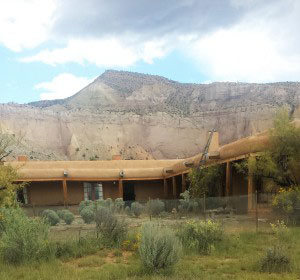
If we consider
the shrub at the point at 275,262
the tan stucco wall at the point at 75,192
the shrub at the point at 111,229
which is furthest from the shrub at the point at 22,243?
the tan stucco wall at the point at 75,192

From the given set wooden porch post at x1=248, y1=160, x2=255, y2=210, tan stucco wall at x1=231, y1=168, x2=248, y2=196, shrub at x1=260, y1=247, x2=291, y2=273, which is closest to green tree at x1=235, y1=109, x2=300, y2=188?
wooden porch post at x1=248, y1=160, x2=255, y2=210

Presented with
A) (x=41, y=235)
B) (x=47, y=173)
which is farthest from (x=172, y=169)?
(x=41, y=235)

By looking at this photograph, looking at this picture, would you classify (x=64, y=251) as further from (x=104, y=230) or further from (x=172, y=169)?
(x=172, y=169)

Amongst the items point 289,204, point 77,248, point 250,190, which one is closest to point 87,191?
point 250,190

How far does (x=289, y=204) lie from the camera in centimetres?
1591

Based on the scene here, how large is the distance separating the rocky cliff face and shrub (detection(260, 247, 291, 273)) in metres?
55.1

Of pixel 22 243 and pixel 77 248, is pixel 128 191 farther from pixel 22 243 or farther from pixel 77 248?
pixel 22 243

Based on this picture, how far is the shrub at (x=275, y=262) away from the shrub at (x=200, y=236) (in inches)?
91.6

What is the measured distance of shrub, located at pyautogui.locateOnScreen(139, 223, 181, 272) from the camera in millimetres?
8898

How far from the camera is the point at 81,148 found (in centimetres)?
7000

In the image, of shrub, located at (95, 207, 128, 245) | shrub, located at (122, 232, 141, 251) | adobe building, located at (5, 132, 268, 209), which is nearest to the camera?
shrub, located at (122, 232, 141, 251)

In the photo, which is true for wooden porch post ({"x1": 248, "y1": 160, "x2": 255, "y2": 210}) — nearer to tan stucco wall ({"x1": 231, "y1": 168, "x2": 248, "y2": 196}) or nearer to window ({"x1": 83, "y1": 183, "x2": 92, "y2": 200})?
tan stucco wall ({"x1": 231, "y1": 168, "x2": 248, "y2": 196})

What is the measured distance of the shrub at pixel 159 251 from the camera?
890cm

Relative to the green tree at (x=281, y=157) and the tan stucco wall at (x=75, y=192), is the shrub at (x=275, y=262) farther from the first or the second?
the tan stucco wall at (x=75, y=192)
